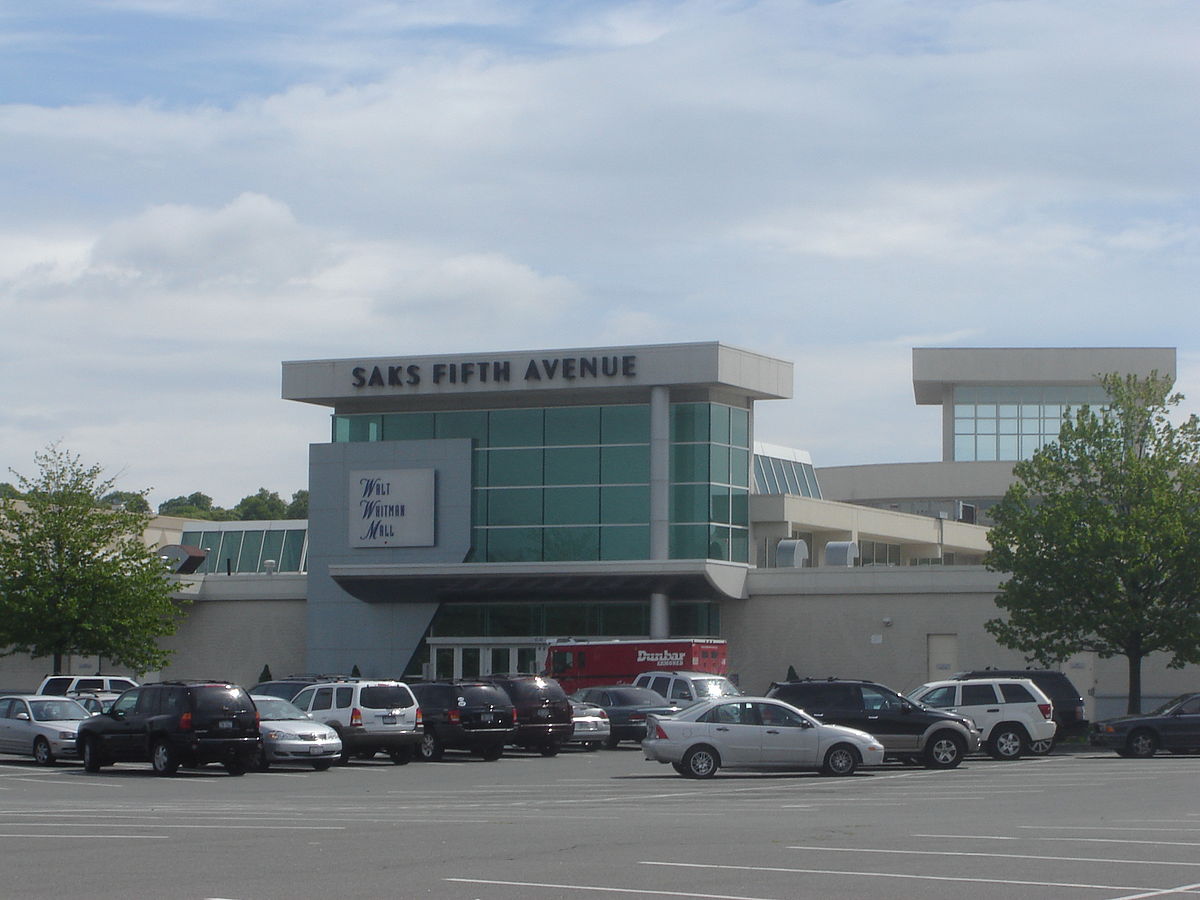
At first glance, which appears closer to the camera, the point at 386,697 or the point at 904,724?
the point at 904,724

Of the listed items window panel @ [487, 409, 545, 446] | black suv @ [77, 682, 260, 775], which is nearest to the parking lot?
black suv @ [77, 682, 260, 775]

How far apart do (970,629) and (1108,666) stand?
13.1 feet

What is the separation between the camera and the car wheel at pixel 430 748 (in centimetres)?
3269

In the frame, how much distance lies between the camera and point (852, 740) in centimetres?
2736

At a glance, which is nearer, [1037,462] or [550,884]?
[550,884]

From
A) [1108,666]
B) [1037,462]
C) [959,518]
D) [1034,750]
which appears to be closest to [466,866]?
[1034,750]

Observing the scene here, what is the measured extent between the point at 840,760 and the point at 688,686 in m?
10.9

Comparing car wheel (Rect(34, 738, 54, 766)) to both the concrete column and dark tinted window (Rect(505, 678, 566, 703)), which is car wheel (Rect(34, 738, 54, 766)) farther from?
the concrete column

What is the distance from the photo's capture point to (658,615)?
50.5m

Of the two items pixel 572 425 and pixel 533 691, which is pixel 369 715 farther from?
Answer: pixel 572 425

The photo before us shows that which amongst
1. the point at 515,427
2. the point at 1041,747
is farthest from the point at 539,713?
the point at 515,427

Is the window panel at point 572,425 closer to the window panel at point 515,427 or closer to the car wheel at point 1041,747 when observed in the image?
the window panel at point 515,427

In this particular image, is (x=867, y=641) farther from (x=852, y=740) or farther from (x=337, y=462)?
(x=852, y=740)

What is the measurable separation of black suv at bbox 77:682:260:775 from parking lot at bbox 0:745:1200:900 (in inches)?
22.7
